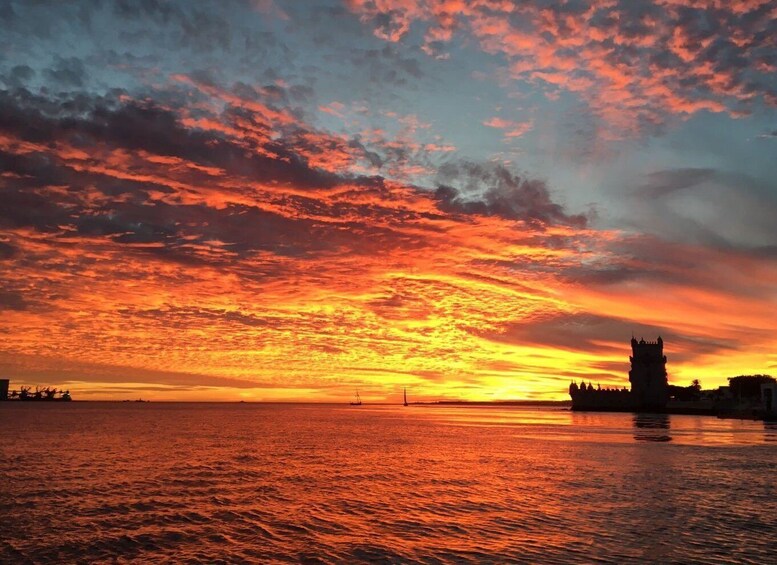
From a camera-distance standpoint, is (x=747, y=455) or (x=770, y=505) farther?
(x=747, y=455)

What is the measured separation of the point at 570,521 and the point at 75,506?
2893cm

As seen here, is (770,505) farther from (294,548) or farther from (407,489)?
(294,548)

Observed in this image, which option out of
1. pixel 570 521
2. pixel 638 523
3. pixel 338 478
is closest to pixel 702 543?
pixel 638 523

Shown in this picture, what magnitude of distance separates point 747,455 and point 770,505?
37.2m

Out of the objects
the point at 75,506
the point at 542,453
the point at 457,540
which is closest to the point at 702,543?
the point at 457,540

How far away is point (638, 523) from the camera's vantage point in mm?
31984

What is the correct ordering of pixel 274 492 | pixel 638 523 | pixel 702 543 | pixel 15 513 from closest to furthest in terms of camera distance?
pixel 702 543
pixel 638 523
pixel 15 513
pixel 274 492

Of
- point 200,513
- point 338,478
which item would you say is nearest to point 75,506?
point 200,513

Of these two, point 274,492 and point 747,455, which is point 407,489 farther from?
point 747,455

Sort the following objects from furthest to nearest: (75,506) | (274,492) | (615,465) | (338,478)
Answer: (615,465), (338,478), (274,492), (75,506)

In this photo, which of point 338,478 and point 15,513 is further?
point 338,478

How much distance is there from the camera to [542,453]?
76.2m

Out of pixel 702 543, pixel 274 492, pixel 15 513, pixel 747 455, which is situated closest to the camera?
pixel 702 543

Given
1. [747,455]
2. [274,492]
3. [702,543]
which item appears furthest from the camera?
[747,455]
